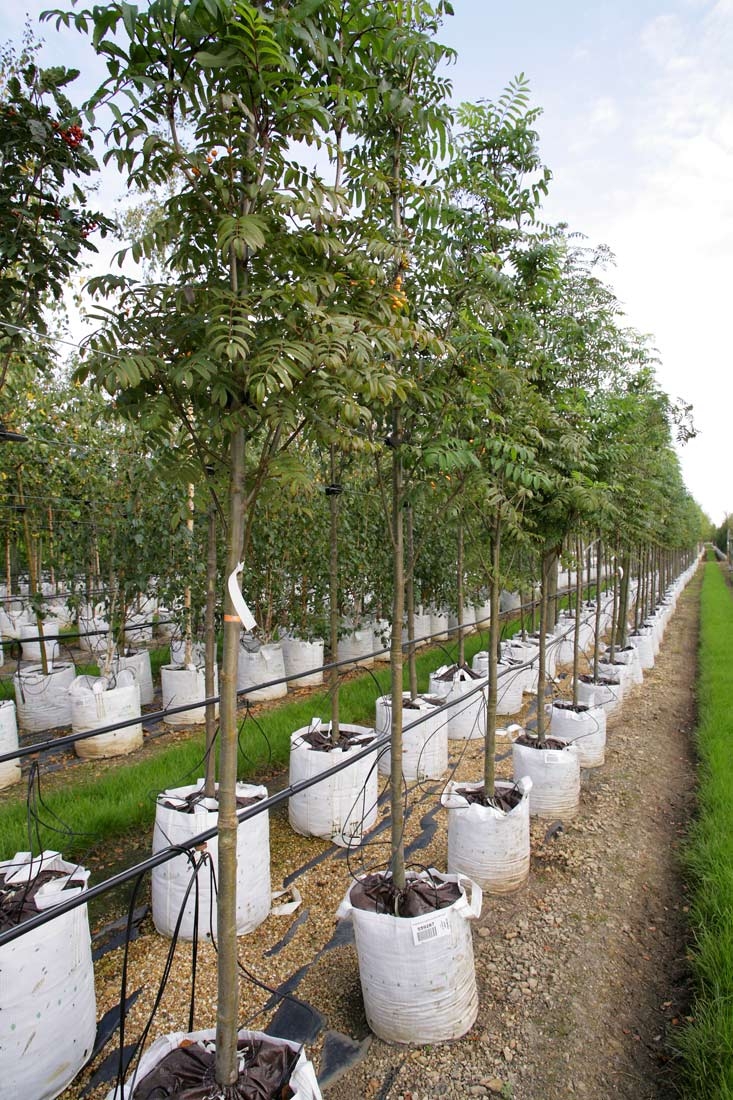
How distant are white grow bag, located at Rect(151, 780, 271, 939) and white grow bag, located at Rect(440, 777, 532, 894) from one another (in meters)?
1.07

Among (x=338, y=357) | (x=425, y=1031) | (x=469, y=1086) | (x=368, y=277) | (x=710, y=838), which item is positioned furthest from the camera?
(x=710, y=838)

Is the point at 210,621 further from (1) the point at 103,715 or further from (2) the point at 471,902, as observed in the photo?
(1) the point at 103,715

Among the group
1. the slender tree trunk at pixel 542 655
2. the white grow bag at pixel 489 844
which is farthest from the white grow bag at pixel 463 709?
the white grow bag at pixel 489 844

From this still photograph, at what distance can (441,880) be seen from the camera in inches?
111

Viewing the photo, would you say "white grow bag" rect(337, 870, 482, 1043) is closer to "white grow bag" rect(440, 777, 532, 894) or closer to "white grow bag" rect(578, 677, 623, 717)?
"white grow bag" rect(440, 777, 532, 894)

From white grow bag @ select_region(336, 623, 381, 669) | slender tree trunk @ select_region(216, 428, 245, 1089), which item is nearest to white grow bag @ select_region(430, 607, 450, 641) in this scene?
white grow bag @ select_region(336, 623, 381, 669)

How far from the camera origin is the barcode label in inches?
93.0

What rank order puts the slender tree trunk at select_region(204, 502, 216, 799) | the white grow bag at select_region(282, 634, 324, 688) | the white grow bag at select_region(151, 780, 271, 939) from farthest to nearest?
the white grow bag at select_region(282, 634, 324, 688) → the slender tree trunk at select_region(204, 502, 216, 799) → the white grow bag at select_region(151, 780, 271, 939)

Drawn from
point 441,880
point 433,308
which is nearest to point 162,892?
point 441,880

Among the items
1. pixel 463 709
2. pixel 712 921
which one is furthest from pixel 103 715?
pixel 712 921

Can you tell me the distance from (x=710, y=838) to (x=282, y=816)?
2.87 meters

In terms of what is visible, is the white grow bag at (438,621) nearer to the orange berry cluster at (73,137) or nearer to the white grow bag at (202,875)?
the white grow bag at (202,875)

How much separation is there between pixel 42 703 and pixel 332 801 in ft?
12.9

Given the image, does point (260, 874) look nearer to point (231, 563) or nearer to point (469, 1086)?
point (469, 1086)
